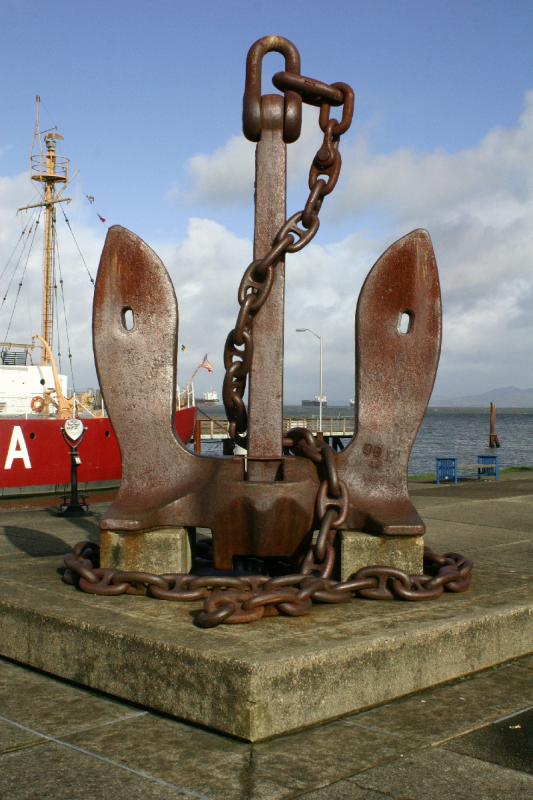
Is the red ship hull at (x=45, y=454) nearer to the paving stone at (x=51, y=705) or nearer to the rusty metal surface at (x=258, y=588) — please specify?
the rusty metal surface at (x=258, y=588)

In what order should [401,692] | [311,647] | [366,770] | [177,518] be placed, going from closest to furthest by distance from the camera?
[366,770], [311,647], [401,692], [177,518]

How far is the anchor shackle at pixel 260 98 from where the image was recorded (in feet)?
15.1

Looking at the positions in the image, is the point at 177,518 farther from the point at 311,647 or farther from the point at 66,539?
the point at 66,539

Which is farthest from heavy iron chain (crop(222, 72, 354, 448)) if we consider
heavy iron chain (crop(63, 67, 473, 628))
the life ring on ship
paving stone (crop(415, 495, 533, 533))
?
the life ring on ship

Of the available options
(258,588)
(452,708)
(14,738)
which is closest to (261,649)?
(258,588)

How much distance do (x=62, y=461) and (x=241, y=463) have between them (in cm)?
1736

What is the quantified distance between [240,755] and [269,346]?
220 cm

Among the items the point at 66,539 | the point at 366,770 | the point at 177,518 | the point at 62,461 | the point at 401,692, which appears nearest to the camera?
the point at 366,770

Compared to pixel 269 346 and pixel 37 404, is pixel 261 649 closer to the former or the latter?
pixel 269 346

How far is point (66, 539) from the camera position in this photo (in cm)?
789

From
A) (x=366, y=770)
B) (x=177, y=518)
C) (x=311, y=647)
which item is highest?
(x=177, y=518)

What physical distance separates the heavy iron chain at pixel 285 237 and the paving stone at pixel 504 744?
2.01 m

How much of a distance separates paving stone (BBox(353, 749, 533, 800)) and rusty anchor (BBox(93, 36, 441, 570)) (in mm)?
1716

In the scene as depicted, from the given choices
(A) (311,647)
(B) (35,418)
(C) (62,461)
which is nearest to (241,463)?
(A) (311,647)
